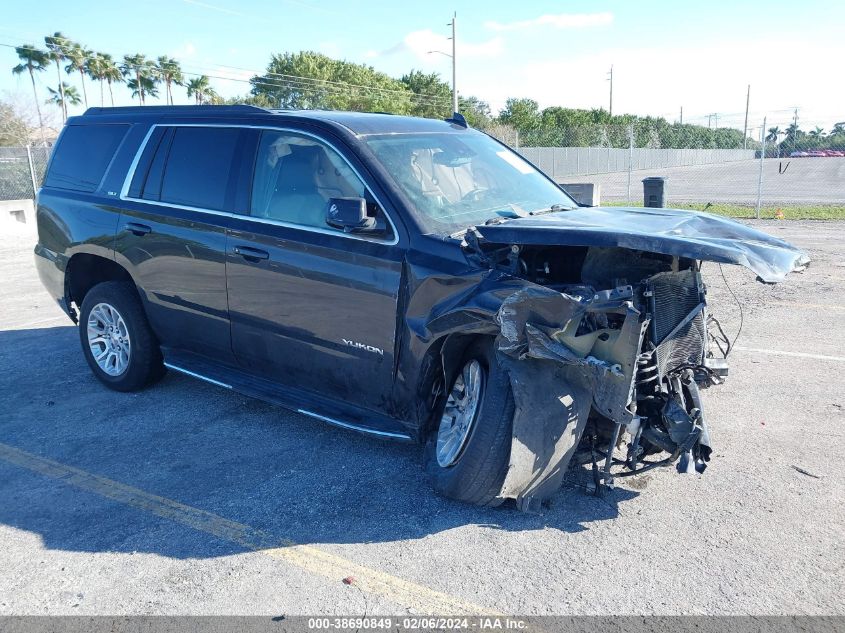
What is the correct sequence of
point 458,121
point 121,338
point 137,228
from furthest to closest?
point 121,338
point 458,121
point 137,228

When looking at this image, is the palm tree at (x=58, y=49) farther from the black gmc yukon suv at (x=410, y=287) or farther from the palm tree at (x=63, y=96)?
the black gmc yukon suv at (x=410, y=287)

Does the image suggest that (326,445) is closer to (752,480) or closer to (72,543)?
(72,543)

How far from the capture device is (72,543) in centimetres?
368

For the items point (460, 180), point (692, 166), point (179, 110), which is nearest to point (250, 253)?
point (460, 180)

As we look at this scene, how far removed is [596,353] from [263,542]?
186 cm

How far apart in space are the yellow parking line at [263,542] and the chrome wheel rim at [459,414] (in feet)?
2.71

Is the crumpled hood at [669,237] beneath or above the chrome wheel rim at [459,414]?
above

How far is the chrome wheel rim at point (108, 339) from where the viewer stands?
575 cm

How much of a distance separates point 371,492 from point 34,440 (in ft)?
8.12

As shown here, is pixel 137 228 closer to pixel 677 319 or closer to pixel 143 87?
pixel 677 319

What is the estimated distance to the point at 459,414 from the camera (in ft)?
13.3

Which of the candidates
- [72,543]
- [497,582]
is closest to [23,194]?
[72,543]

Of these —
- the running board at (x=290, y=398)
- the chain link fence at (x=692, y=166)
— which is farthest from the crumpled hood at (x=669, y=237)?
the chain link fence at (x=692, y=166)

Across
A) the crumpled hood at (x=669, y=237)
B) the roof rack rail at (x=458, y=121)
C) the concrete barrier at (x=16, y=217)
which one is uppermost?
the roof rack rail at (x=458, y=121)
